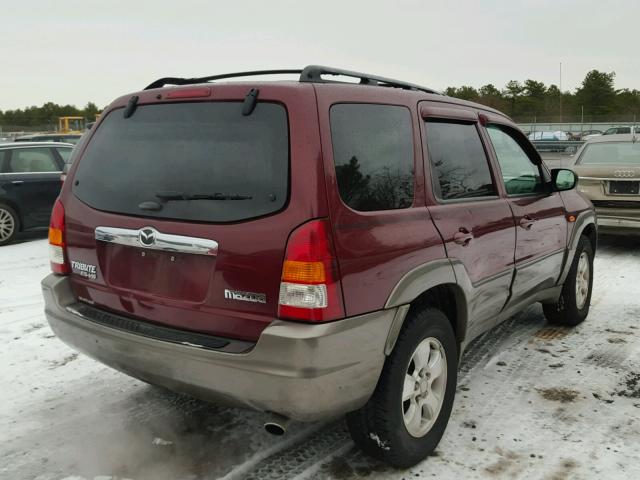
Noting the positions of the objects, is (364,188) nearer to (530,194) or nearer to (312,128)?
(312,128)

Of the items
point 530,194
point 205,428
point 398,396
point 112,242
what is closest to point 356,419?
point 398,396

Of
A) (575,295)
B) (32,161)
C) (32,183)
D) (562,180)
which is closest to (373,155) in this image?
(562,180)

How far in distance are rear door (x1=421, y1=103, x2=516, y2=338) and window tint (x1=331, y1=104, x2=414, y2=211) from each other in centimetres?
19

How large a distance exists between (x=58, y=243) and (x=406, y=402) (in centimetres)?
198

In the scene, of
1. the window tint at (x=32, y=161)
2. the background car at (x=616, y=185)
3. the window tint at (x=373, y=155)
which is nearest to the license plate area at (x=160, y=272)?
the window tint at (x=373, y=155)

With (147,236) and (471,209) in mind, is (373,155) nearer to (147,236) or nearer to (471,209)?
(471,209)

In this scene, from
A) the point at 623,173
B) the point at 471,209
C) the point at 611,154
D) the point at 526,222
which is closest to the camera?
the point at 471,209

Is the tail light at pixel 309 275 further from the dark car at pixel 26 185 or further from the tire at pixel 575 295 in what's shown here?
the dark car at pixel 26 185

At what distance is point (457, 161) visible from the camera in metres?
3.46

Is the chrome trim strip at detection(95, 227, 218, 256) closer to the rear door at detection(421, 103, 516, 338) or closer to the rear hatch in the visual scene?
the rear hatch

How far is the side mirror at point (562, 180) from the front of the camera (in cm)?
455

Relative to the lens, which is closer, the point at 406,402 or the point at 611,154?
the point at 406,402

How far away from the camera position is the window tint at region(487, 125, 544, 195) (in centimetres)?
401

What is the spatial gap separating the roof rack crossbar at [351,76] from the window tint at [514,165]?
711 mm
